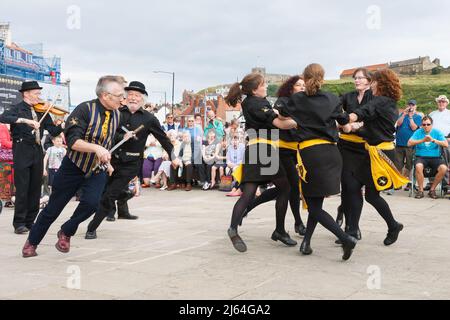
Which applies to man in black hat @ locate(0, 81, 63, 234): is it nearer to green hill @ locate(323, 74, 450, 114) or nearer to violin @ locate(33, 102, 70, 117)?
violin @ locate(33, 102, 70, 117)

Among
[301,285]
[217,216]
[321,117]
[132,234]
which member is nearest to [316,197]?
[321,117]

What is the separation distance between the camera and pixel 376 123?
611 cm

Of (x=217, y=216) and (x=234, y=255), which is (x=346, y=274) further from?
(x=217, y=216)

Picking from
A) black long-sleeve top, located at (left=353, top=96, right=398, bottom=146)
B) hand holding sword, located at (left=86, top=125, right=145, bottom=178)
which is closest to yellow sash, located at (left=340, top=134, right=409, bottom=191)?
black long-sleeve top, located at (left=353, top=96, right=398, bottom=146)

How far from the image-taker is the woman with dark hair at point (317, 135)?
5477 millimetres

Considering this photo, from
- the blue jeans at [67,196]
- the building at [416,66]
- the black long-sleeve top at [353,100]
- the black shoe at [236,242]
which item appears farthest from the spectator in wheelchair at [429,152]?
the building at [416,66]

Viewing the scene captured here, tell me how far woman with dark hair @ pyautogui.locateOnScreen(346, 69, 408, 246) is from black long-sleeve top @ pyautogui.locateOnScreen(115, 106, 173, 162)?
264 centimetres

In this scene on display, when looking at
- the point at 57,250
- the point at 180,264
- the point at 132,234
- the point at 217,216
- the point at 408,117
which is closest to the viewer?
the point at 180,264

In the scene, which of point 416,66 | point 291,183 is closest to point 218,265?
point 291,183

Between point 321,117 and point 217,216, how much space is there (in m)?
3.94

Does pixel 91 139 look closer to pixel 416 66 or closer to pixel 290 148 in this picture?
pixel 290 148

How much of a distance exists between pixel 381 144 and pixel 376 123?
12.0 inches

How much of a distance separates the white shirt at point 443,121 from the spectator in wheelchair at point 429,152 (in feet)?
2.96

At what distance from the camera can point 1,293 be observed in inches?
168
